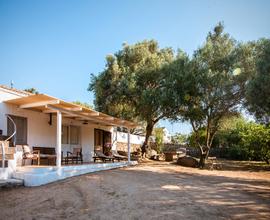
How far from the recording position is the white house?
438 inches

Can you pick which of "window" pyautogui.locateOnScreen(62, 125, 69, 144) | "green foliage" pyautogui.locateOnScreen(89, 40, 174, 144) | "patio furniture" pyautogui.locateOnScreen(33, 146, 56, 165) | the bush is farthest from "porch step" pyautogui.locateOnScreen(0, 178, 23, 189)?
the bush

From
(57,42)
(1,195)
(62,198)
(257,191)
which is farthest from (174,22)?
(1,195)

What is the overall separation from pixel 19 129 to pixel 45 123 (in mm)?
1888

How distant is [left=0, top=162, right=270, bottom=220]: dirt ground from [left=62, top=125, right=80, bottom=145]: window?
6295 mm

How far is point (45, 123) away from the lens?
1474 centimetres

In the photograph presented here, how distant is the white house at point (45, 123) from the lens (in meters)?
11.1

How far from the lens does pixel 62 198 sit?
326 inches

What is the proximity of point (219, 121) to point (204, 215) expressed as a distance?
42.3 ft

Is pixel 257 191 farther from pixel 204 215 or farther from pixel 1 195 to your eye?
pixel 1 195

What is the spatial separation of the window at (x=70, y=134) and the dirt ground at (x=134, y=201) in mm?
6295

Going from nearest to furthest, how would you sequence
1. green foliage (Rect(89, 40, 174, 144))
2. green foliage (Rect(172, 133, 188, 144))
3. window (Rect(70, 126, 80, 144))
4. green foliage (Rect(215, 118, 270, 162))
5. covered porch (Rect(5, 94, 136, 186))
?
covered porch (Rect(5, 94, 136, 186)), window (Rect(70, 126, 80, 144)), green foliage (Rect(89, 40, 174, 144)), green foliage (Rect(215, 118, 270, 162)), green foliage (Rect(172, 133, 188, 144))

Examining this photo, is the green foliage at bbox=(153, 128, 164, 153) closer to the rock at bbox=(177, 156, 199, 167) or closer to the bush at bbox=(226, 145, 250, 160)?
the bush at bbox=(226, 145, 250, 160)

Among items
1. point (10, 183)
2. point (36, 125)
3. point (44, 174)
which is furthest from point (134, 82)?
point (10, 183)

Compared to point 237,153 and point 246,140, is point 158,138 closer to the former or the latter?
point 237,153
